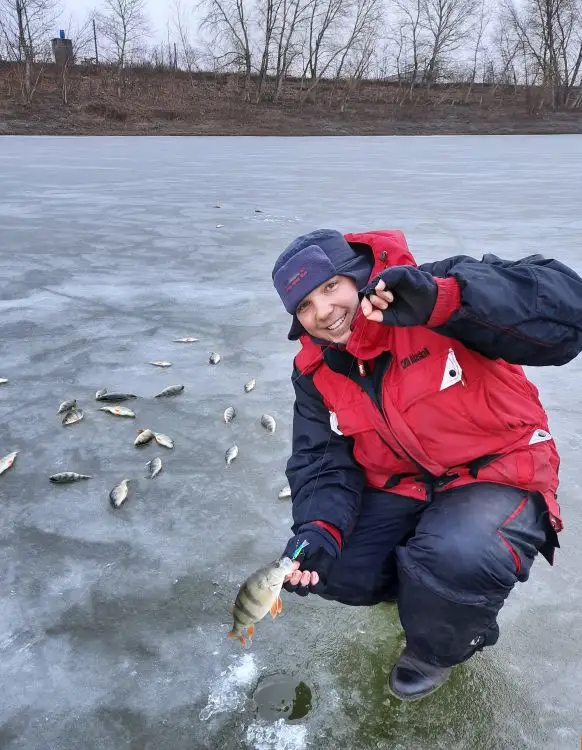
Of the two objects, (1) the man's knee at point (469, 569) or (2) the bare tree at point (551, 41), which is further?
(2) the bare tree at point (551, 41)

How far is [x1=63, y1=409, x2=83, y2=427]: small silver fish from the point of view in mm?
3531

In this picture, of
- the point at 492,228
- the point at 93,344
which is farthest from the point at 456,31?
the point at 93,344

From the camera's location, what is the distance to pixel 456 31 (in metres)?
44.8

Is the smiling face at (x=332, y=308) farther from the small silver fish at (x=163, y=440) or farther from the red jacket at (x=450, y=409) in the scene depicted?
the small silver fish at (x=163, y=440)

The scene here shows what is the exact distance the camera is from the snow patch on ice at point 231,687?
1.94 m

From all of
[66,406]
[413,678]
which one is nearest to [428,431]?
[413,678]

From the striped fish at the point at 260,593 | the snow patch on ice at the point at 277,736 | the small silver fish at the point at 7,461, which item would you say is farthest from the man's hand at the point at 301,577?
the small silver fish at the point at 7,461

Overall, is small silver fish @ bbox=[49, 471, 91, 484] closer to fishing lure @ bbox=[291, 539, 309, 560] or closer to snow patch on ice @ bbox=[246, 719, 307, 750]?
fishing lure @ bbox=[291, 539, 309, 560]

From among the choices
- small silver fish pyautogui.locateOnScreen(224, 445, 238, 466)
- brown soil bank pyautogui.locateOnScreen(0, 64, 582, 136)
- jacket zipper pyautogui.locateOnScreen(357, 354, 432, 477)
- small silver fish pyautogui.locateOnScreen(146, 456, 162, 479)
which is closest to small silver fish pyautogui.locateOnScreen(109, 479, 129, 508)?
small silver fish pyautogui.locateOnScreen(146, 456, 162, 479)

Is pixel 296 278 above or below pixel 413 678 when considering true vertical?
above

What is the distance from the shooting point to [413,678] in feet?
6.41

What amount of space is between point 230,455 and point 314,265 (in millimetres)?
1419

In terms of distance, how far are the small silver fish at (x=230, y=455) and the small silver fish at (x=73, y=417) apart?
0.90 meters

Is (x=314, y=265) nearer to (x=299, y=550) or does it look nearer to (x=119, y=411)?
(x=299, y=550)
